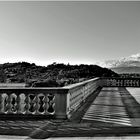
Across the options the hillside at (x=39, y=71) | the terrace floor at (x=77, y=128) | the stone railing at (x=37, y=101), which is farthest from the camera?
the hillside at (x=39, y=71)

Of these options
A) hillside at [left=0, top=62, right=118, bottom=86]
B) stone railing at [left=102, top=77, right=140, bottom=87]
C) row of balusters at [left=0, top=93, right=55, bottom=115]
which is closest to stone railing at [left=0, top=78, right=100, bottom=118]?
row of balusters at [left=0, top=93, right=55, bottom=115]

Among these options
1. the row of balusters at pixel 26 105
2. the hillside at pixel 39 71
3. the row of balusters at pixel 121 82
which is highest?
the hillside at pixel 39 71

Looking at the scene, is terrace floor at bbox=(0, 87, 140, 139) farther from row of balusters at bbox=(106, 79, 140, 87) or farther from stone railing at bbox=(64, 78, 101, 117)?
row of balusters at bbox=(106, 79, 140, 87)

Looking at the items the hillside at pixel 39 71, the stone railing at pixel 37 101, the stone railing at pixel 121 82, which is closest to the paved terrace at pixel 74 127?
the stone railing at pixel 37 101

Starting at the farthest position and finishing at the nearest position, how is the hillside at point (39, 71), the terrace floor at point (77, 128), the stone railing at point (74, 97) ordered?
the hillside at point (39, 71)
the stone railing at point (74, 97)
the terrace floor at point (77, 128)

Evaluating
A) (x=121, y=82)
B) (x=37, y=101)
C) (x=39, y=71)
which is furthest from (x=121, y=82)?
(x=39, y=71)

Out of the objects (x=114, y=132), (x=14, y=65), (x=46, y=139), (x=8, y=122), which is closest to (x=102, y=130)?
(x=114, y=132)

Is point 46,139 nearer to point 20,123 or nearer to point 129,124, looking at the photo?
point 20,123

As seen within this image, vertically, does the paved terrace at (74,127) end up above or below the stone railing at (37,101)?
below

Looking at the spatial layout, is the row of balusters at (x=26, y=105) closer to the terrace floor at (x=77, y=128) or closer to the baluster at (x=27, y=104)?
the baluster at (x=27, y=104)

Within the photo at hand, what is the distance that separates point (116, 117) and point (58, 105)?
5.61ft

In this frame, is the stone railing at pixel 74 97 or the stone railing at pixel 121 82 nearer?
the stone railing at pixel 74 97

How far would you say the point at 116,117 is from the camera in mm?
7883

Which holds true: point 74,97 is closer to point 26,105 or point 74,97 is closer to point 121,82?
point 26,105
